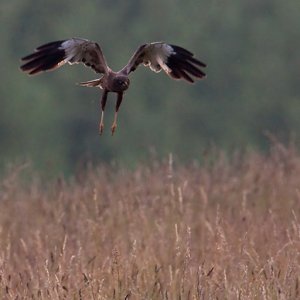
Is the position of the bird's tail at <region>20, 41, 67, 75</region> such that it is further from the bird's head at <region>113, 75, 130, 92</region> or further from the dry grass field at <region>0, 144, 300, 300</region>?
the dry grass field at <region>0, 144, 300, 300</region>

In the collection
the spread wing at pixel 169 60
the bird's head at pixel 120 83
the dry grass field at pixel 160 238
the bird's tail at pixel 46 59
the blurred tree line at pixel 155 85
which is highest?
the blurred tree line at pixel 155 85

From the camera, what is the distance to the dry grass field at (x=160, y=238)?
5.15 m

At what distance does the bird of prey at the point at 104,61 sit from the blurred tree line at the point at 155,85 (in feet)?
34.4

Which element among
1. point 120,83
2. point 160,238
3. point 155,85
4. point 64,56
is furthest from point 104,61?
point 155,85

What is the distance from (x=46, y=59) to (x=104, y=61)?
0.96 feet

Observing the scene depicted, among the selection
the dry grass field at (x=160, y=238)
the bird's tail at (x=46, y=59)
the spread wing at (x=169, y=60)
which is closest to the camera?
the dry grass field at (x=160, y=238)

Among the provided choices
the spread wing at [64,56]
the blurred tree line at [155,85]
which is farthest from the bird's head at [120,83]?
the blurred tree line at [155,85]

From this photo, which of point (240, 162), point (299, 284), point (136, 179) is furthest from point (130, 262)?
point (240, 162)

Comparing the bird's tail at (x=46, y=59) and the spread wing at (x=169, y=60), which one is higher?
the spread wing at (x=169, y=60)

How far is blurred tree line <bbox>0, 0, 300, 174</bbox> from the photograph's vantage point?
18.0 metres

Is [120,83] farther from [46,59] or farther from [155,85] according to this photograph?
[155,85]

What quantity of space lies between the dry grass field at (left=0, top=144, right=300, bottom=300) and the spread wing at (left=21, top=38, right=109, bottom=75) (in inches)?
26.8

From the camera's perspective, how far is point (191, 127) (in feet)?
61.5

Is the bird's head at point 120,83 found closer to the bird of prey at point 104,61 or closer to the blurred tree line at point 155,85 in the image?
the bird of prey at point 104,61
